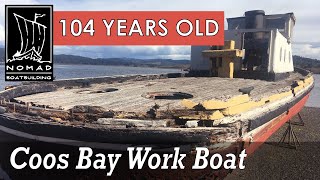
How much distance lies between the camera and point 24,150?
6105mm

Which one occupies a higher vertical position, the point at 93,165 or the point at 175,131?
the point at 175,131

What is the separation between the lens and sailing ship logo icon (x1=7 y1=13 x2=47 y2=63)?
801cm

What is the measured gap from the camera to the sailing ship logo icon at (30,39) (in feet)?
26.3

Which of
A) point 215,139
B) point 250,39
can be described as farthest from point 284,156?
point 215,139

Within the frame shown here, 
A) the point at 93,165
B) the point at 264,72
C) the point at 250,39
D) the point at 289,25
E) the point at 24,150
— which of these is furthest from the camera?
the point at 289,25

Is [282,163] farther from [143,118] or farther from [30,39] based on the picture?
[30,39]

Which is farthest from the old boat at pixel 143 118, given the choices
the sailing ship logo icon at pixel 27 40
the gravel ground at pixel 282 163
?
the gravel ground at pixel 282 163

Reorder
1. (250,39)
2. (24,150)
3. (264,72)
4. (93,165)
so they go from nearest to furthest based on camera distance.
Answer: (93,165) → (24,150) → (264,72) → (250,39)

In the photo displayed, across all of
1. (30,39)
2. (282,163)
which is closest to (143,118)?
(30,39)

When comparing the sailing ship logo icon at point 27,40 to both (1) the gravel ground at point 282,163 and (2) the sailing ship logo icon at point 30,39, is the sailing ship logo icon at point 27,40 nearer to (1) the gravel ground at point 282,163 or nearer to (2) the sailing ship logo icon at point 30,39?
(2) the sailing ship logo icon at point 30,39

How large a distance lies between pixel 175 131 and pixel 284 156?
8483 mm

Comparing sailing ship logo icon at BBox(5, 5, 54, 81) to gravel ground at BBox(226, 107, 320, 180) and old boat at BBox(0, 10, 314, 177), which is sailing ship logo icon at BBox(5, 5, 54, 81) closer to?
old boat at BBox(0, 10, 314, 177)

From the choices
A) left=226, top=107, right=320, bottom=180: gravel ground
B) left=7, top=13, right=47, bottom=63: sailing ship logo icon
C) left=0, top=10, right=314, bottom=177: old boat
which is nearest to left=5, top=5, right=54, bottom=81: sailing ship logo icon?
left=7, top=13, right=47, bottom=63: sailing ship logo icon

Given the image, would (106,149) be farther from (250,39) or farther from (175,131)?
(250,39)
